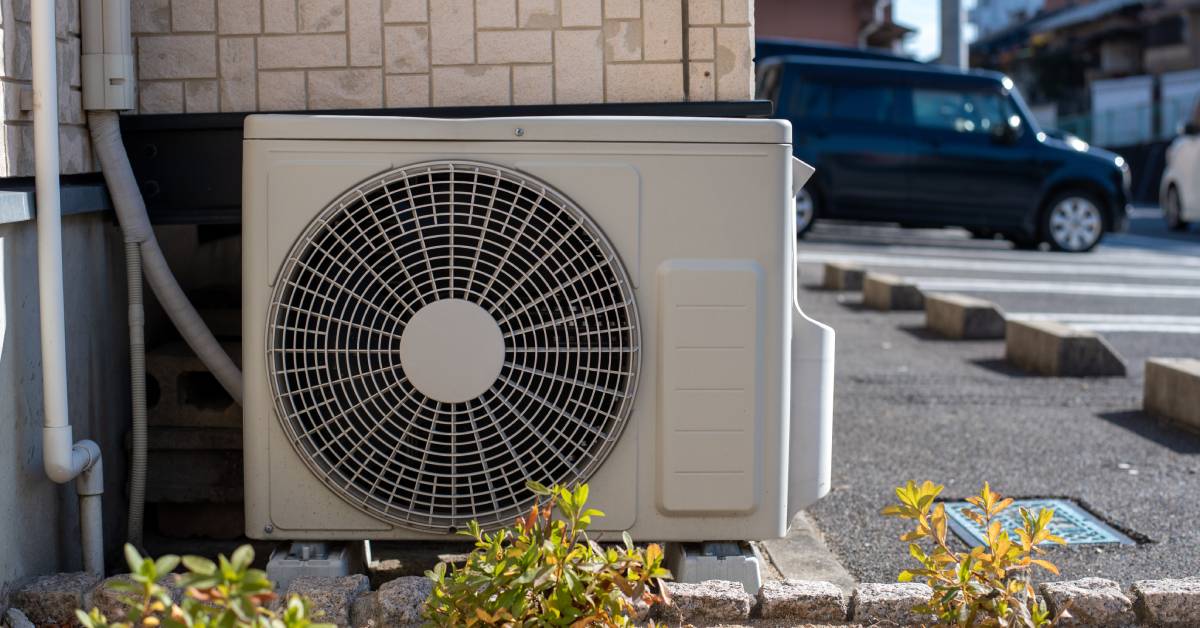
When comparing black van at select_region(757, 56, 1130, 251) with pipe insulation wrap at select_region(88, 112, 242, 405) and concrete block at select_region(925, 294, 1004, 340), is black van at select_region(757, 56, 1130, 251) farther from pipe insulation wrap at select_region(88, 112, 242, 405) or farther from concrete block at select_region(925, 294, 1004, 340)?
pipe insulation wrap at select_region(88, 112, 242, 405)

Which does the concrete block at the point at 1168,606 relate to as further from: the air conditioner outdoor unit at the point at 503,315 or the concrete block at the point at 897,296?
the concrete block at the point at 897,296

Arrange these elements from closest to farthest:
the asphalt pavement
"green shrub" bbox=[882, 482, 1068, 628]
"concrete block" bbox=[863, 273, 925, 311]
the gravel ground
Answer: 1. "green shrub" bbox=[882, 482, 1068, 628]
2. the gravel ground
3. the asphalt pavement
4. "concrete block" bbox=[863, 273, 925, 311]

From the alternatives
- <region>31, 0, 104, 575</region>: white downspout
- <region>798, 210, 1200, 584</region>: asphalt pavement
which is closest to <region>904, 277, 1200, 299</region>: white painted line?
<region>798, 210, 1200, 584</region>: asphalt pavement

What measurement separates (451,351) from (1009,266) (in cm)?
1000

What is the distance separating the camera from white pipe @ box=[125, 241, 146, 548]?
112 inches

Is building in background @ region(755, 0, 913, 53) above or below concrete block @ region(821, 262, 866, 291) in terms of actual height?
above

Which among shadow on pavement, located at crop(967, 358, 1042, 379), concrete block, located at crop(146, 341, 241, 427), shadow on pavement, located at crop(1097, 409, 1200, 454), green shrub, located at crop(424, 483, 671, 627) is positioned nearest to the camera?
green shrub, located at crop(424, 483, 671, 627)

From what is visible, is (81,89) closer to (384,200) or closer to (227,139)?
(227,139)

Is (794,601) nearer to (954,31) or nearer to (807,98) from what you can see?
(807,98)

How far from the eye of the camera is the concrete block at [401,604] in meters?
2.40

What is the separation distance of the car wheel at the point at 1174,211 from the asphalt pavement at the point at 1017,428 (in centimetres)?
780

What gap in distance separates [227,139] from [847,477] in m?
2.16

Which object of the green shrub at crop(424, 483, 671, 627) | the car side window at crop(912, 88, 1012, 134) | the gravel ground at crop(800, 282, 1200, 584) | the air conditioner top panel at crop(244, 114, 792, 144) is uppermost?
the car side window at crop(912, 88, 1012, 134)

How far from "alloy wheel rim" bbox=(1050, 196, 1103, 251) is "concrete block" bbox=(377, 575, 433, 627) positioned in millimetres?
11884
